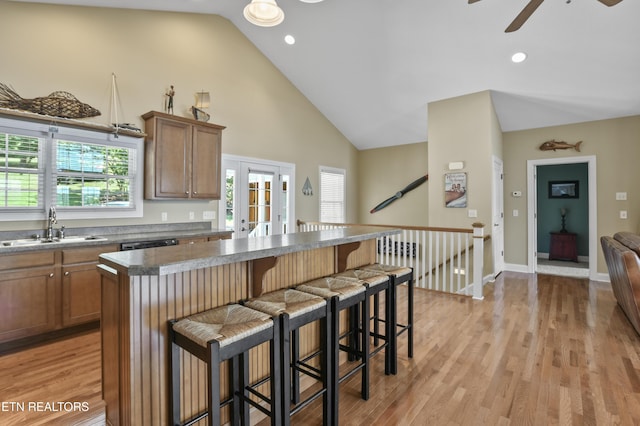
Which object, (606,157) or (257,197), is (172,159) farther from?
(606,157)

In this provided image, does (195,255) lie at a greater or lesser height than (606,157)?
lesser

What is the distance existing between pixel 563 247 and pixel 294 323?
25.6 feet

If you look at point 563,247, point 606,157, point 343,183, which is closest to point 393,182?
point 343,183

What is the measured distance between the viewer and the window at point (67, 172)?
320 centimetres

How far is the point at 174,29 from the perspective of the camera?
440 cm

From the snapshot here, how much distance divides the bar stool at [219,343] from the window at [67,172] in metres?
2.93

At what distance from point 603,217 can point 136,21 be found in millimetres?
7453

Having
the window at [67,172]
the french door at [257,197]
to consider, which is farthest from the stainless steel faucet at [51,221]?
the french door at [257,197]

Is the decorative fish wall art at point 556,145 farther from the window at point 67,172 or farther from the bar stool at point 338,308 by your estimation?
the window at point 67,172

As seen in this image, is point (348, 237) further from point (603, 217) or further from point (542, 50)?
point (603, 217)

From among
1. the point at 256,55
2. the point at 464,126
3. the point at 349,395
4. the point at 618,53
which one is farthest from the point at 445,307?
the point at 256,55

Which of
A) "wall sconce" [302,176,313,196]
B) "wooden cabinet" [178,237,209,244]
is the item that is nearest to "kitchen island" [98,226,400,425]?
"wooden cabinet" [178,237,209,244]

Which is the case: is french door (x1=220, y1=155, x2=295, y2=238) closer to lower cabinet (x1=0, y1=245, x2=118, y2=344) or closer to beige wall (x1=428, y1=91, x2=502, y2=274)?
lower cabinet (x1=0, y1=245, x2=118, y2=344)

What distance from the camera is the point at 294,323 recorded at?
1.66 m
